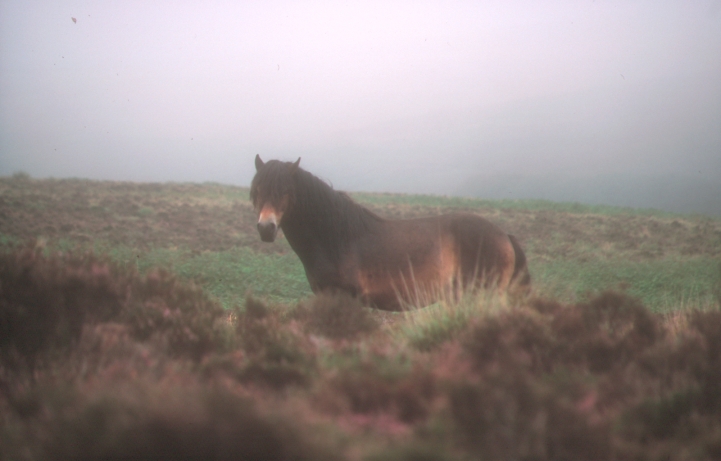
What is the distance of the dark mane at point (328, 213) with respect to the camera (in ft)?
15.9

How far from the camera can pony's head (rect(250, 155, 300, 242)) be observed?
4305 mm

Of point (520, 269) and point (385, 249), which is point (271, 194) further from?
point (520, 269)

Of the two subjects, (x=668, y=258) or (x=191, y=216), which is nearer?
(x=668, y=258)

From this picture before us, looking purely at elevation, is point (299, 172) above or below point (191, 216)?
above

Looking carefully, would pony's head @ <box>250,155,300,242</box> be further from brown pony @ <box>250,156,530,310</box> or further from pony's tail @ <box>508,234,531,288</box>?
pony's tail @ <box>508,234,531,288</box>

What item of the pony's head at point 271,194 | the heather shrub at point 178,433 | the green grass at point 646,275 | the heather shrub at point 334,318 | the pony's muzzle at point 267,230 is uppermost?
the pony's head at point 271,194

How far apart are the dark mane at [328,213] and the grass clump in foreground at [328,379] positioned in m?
1.34

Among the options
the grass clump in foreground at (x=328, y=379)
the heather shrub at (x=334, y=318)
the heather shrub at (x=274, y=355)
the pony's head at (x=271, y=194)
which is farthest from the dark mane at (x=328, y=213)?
the heather shrub at (x=274, y=355)

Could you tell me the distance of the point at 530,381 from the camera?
1.87 metres

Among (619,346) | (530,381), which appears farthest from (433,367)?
(619,346)

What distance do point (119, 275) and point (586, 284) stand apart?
32.1 feet

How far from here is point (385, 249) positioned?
5.20 meters

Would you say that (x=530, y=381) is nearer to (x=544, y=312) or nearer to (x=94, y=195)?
(x=544, y=312)

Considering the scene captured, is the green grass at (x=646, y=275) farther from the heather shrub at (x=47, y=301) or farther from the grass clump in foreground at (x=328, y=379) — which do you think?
the heather shrub at (x=47, y=301)
